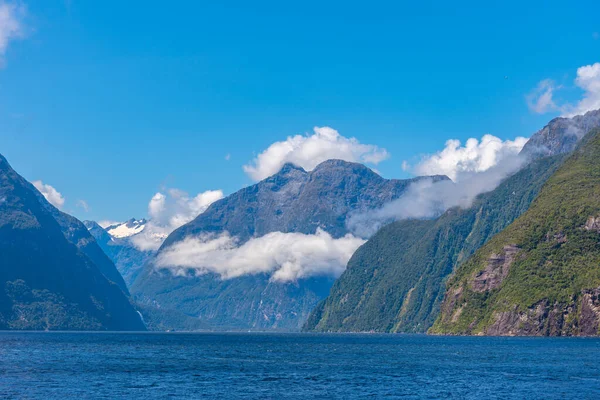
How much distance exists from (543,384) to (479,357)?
6799 cm

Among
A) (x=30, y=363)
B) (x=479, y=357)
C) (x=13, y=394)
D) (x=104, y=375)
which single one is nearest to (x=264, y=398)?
(x=13, y=394)

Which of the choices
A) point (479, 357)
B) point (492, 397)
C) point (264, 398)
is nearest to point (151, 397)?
point (264, 398)

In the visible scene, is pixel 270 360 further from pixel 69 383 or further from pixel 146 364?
pixel 69 383

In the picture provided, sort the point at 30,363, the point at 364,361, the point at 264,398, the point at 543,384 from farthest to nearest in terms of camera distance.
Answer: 1. the point at 364,361
2. the point at 30,363
3. the point at 543,384
4. the point at 264,398

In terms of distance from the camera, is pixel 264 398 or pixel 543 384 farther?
pixel 543 384

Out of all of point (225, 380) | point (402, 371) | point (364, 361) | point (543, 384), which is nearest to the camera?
point (543, 384)

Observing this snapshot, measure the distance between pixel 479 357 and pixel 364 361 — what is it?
31.5m

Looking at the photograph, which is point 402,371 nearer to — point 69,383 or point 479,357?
point 479,357

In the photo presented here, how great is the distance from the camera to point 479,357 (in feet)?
618

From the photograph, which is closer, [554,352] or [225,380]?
[225,380]

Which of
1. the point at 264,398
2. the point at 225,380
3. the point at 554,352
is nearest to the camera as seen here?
the point at 264,398

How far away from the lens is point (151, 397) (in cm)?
10656

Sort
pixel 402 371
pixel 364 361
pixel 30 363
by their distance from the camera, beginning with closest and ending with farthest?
pixel 402 371 → pixel 30 363 → pixel 364 361

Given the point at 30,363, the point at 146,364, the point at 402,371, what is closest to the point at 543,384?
the point at 402,371
